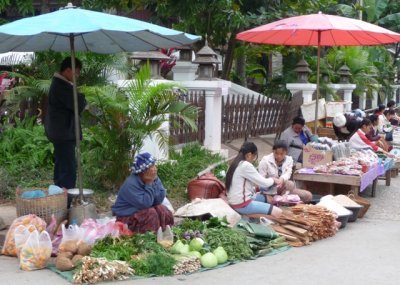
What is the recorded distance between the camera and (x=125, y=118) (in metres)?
8.01

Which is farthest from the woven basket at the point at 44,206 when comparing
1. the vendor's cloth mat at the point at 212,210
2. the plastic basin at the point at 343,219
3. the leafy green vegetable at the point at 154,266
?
the plastic basin at the point at 343,219

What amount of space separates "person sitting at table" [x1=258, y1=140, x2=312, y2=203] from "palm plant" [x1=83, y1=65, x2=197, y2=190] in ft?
4.07

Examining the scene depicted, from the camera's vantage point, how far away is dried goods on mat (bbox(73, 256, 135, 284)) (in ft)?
18.1

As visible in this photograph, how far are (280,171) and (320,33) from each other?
10.1ft

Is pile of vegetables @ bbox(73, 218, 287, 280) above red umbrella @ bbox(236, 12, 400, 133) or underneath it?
underneath

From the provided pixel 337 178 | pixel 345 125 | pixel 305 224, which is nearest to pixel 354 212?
pixel 337 178

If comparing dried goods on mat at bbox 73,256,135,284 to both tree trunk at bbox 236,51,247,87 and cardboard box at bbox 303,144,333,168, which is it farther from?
tree trunk at bbox 236,51,247,87

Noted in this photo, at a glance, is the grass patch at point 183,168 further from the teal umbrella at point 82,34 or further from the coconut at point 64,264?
the coconut at point 64,264

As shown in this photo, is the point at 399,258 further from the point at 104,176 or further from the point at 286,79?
the point at 286,79

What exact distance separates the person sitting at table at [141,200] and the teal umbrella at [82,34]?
0.55 metres

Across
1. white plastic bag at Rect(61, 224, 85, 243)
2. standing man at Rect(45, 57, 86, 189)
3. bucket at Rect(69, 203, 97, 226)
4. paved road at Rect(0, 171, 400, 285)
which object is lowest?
paved road at Rect(0, 171, 400, 285)

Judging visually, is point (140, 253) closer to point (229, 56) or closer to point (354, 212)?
point (354, 212)

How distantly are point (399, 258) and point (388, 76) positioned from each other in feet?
59.9

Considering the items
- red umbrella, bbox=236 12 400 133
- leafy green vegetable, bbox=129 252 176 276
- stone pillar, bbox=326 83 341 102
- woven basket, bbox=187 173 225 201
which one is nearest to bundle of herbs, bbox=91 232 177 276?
leafy green vegetable, bbox=129 252 176 276
